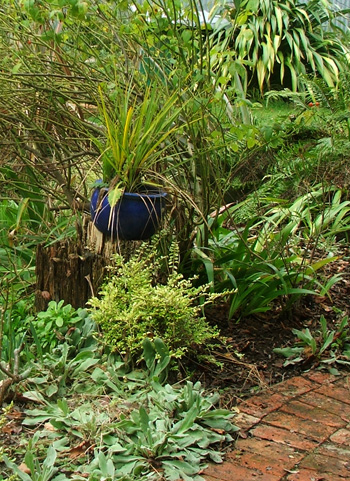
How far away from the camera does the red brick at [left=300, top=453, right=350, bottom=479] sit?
268 cm

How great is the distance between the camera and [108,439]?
9.21 ft

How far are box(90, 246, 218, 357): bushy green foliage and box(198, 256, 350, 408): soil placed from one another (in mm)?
247

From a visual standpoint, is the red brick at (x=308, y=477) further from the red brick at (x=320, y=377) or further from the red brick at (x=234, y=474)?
the red brick at (x=320, y=377)

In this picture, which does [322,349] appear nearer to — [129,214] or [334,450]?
[334,450]

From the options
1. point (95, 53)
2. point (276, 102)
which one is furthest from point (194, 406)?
point (276, 102)

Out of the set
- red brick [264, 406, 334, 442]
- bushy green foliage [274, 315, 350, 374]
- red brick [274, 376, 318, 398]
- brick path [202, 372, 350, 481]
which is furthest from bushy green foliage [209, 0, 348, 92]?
red brick [264, 406, 334, 442]

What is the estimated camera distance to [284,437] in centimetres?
297

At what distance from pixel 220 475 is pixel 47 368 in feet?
3.68

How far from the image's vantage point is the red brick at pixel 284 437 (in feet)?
9.50

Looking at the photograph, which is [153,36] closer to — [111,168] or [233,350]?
[111,168]

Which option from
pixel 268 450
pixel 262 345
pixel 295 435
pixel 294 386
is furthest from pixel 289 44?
pixel 268 450

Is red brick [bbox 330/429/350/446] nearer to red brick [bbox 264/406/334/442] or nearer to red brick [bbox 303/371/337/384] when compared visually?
red brick [bbox 264/406/334/442]

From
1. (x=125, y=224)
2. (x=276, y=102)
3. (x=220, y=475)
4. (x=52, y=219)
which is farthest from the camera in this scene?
(x=276, y=102)

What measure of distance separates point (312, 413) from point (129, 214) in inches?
56.7
